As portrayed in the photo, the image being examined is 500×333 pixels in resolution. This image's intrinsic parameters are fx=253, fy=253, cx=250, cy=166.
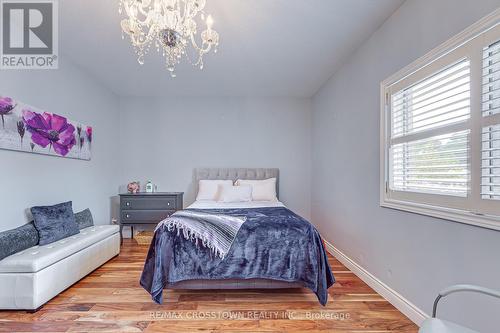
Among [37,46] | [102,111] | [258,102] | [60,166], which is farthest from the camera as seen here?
[258,102]

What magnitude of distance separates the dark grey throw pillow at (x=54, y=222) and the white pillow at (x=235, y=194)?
2002 mm

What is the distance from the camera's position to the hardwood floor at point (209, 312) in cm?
198

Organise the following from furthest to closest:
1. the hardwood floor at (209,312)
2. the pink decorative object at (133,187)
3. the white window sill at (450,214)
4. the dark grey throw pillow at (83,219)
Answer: the pink decorative object at (133,187) → the dark grey throw pillow at (83,219) → the hardwood floor at (209,312) → the white window sill at (450,214)

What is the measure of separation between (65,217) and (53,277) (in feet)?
2.75

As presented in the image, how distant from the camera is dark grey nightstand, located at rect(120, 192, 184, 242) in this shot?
432 cm

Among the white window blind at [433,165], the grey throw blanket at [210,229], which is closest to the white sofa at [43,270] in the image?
the grey throw blanket at [210,229]

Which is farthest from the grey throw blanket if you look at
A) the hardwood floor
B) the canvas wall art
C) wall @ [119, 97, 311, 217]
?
wall @ [119, 97, 311, 217]

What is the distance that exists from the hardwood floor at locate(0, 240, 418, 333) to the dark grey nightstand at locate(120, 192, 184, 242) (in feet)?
5.35

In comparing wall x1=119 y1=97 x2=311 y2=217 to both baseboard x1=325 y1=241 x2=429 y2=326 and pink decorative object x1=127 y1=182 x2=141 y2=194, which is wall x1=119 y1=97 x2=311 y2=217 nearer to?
pink decorative object x1=127 y1=182 x2=141 y2=194

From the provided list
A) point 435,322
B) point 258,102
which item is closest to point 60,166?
point 258,102

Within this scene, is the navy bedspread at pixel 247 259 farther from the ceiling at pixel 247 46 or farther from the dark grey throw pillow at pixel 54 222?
the ceiling at pixel 247 46

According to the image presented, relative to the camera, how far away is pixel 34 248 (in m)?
2.50

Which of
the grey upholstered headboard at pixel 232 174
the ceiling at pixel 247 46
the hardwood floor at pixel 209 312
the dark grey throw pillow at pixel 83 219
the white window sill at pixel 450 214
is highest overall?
the ceiling at pixel 247 46

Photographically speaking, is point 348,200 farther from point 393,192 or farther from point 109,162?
point 109,162
